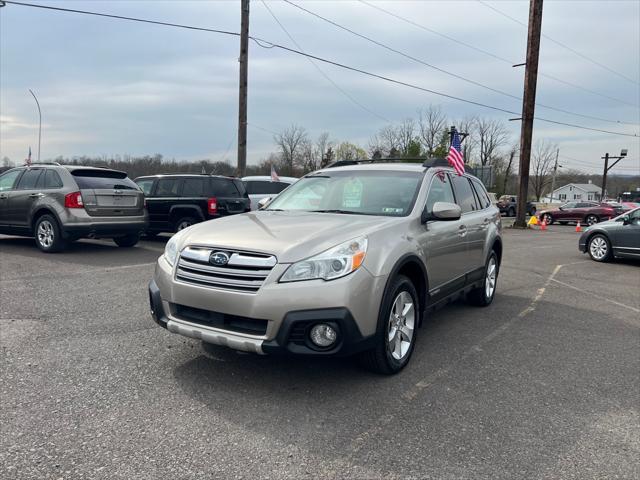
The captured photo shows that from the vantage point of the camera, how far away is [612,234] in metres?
11.8

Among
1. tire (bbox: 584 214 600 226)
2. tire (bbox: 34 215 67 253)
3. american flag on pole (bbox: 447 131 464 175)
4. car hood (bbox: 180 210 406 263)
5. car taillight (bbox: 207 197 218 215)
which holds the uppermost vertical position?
american flag on pole (bbox: 447 131 464 175)

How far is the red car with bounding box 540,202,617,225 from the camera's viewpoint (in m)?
30.7

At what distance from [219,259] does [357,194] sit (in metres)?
1.77

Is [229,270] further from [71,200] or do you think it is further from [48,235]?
[48,235]

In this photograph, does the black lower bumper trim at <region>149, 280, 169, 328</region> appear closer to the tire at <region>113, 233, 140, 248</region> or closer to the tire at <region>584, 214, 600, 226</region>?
the tire at <region>113, 233, 140, 248</region>

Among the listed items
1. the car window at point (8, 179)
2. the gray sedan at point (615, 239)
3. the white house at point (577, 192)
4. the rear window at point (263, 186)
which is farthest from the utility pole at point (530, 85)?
the white house at point (577, 192)

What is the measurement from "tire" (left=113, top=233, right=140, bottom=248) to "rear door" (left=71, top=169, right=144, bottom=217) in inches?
32.4

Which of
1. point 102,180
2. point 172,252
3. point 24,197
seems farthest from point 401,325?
point 24,197

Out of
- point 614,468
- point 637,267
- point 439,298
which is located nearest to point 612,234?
point 637,267

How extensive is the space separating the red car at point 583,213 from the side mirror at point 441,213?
28.7m

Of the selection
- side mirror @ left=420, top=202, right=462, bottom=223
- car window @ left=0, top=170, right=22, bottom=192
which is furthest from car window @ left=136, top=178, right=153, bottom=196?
side mirror @ left=420, top=202, right=462, bottom=223

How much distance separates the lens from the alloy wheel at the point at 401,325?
391 cm

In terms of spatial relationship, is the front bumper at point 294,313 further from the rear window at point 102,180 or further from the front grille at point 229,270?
the rear window at point 102,180

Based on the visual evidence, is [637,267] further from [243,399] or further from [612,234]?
[243,399]
